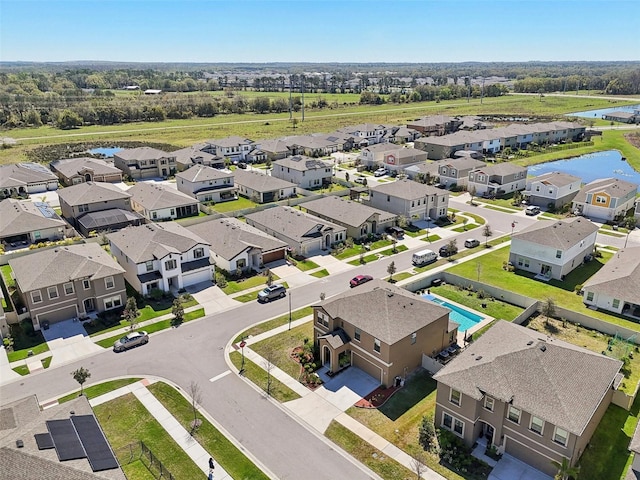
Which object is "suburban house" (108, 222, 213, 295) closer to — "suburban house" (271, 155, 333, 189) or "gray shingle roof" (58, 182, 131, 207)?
"gray shingle roof" (58, 182, 131, 207)

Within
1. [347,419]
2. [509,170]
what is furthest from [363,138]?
[347,419]

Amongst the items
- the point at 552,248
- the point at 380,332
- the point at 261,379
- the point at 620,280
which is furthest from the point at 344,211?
the point at 261,379

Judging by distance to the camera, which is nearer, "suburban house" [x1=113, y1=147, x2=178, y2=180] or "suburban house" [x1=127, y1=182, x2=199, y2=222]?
"suburban house" [x1=127, y1=182, x2=199, y2=222]

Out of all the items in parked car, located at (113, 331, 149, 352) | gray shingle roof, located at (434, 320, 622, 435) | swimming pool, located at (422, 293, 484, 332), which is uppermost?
gray shingle roof, located at (434, 320, 622, 435)

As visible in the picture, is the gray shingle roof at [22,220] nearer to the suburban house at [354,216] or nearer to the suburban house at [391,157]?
the suburban house at [354,216]

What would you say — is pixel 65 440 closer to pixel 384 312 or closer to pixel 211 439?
pixel 211 439

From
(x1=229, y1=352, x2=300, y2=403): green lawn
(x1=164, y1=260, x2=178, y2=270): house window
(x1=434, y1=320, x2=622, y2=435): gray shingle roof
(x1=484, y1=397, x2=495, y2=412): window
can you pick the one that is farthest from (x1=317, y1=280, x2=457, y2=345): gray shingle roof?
(x1=164, y1=260, x2=178, y2=270): house window

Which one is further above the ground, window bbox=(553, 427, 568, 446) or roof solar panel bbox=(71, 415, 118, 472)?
roof solar panel bbox=(71, 415, 118, 472)
